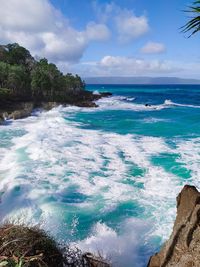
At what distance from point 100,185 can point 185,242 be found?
42.8 ft

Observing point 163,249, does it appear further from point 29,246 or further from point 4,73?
point 4,73

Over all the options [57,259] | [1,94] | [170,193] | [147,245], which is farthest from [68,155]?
[1,94]

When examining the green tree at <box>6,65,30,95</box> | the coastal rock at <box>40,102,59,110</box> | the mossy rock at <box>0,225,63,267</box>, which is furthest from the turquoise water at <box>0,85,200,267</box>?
the green tree at <box>6,65,30,95</box>

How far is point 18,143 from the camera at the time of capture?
33.7 meters

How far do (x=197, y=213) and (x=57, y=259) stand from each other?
3.75 meters

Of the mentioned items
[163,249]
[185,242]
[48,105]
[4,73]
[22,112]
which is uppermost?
[4,73]

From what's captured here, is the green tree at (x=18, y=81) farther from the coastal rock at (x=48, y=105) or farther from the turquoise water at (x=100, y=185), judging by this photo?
the turquoise water at (x=100, y=185)

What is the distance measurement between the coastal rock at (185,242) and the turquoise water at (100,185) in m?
3.49

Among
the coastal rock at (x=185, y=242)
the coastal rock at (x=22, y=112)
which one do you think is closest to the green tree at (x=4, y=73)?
the coastal rock at (x=22, y=112)

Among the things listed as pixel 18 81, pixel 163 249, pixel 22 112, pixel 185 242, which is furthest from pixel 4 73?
pixel 185 242

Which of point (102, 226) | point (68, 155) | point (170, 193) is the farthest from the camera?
point (68, 155)

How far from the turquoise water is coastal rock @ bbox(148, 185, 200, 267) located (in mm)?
3495

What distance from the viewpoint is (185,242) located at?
842 centimetres

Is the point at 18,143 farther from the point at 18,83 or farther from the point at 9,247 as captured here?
the point at 18,83
